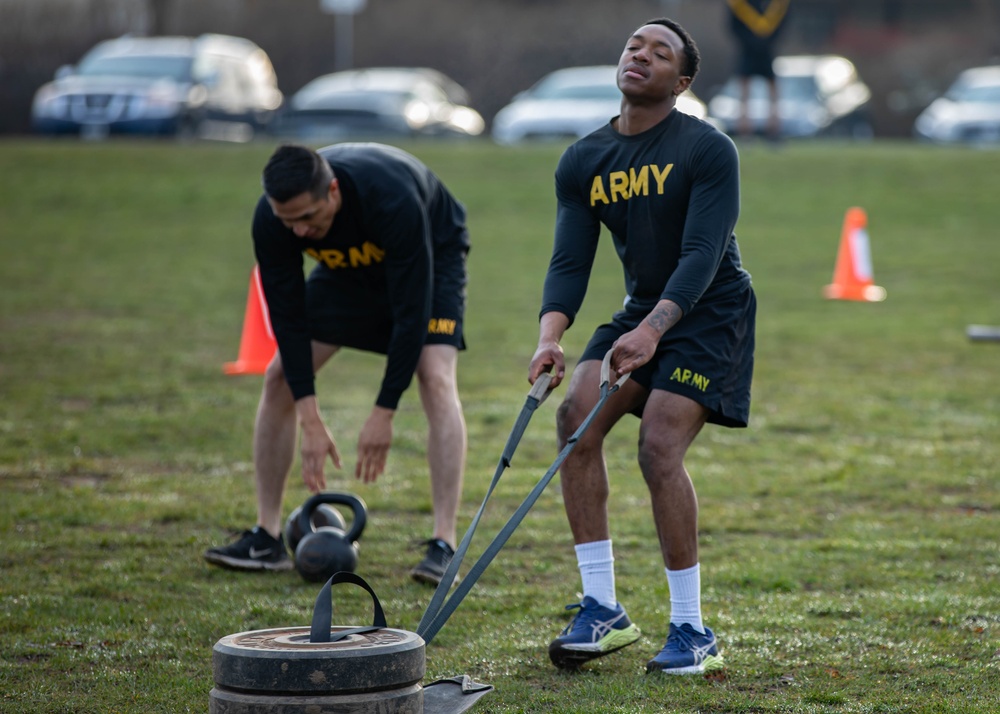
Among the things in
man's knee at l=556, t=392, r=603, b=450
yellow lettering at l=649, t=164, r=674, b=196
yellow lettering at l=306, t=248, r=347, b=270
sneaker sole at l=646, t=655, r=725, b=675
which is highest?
yellow lettering at l=649, t=164, r=674, b=196

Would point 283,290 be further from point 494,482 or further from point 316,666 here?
point 316,666

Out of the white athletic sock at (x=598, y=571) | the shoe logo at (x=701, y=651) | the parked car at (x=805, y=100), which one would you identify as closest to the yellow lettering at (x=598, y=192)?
the white athletic sock at (x=598, y=571)

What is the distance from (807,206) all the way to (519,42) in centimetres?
1893

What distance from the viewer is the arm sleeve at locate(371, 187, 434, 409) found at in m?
5.06

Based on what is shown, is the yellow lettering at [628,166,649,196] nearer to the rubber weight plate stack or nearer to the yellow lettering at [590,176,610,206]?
the yellow lettering at [590,176,610,206]

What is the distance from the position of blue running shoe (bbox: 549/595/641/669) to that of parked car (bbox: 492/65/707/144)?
17344 millimetres

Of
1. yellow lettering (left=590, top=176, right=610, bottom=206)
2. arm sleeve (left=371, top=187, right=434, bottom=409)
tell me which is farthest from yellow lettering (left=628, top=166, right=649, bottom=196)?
arm sleeve (left=371, top=187, right=434, bottom=409)

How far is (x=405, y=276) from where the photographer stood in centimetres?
507

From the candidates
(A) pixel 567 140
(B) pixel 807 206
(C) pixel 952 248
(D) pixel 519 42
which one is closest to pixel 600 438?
(C) pixel 952 248

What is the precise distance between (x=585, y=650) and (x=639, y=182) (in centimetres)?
156

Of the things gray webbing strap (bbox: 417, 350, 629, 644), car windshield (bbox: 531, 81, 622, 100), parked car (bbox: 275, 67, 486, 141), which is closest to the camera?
gray webbing strap (bbox: 417, 350, 629, 644)

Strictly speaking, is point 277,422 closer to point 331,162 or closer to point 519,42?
point 331,162

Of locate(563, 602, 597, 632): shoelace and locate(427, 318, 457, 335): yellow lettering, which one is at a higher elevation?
locate(427, 318, 457, 335): yellow lettering

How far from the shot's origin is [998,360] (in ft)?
35.3
